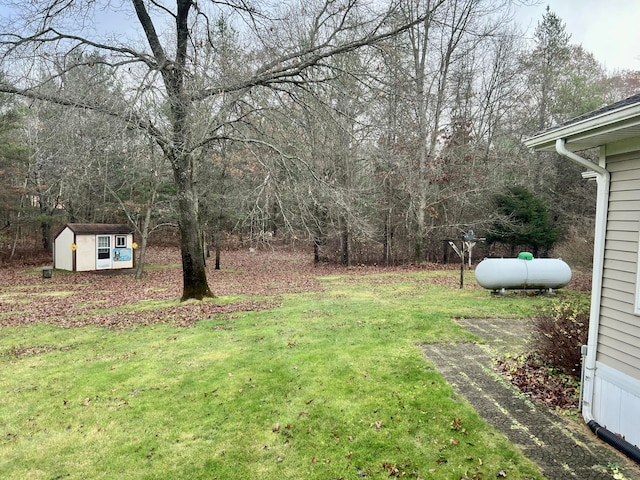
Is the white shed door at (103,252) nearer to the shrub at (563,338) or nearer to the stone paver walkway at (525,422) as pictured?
the stone paver walkway at (525,422)

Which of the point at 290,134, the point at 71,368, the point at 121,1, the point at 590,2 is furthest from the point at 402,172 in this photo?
the point at 71,368

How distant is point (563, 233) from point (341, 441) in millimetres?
20527

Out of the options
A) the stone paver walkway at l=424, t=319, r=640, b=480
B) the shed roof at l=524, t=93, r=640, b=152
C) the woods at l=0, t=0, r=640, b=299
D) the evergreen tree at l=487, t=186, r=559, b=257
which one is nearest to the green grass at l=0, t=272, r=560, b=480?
the stone paver walkway at l=424, t=319, r=640, b=480

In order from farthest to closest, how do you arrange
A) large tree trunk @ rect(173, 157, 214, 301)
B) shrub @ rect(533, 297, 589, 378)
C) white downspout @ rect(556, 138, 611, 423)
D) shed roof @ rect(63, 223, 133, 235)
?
shed roof @ rect(63, 223, 133, 235), large tree trunk @ rect(173, 157, 214, 301), shrub @ rect(533, 297, 589, 378), white downspout @ rect(556, 138, 611, 423)

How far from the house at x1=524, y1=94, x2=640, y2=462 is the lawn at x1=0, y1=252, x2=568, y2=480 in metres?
0.98

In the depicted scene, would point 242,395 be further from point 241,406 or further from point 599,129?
point 599,129

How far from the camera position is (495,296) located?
10.4 m

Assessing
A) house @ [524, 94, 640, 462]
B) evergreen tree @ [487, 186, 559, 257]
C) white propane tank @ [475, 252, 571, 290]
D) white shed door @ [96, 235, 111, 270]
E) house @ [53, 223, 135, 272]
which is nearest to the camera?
house @ [524, 94, 640, 462]

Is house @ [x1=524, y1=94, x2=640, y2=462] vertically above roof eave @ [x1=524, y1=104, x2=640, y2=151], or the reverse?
roof eave @ [x1=524, y1=104, x2=640, y2=151]

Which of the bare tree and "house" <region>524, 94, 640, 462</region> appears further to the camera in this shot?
the bare tree

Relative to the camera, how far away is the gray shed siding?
10.7 ft

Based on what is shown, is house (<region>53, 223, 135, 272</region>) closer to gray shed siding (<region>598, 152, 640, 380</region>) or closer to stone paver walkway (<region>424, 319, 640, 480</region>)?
stone paver walkway (<region>424, 319, 640, 480</region>)

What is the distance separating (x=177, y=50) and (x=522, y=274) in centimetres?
1022

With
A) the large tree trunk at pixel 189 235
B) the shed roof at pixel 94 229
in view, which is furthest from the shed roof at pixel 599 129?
the shed roof at pixel 94 229
